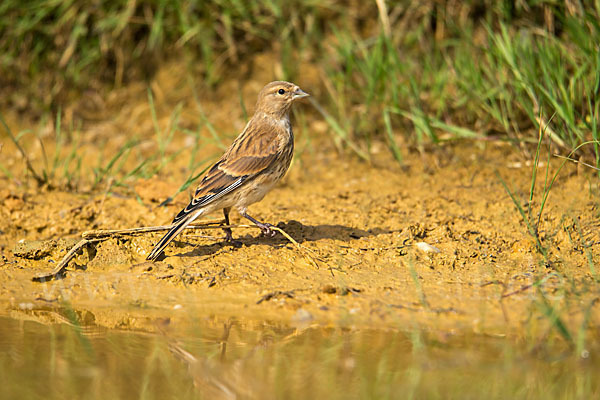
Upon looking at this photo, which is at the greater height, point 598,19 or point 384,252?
point 598,19

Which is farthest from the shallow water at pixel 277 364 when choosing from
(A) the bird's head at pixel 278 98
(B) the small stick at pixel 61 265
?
(A) the bird's head at pixel 278 98

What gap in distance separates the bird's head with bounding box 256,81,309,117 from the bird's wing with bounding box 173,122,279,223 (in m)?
0.28

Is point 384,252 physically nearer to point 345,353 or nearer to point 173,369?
point 345,353

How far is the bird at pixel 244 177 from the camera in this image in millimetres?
4469

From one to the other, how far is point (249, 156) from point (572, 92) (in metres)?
Answer: 2.62

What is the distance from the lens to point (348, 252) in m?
4.65

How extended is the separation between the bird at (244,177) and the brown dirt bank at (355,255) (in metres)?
0.24

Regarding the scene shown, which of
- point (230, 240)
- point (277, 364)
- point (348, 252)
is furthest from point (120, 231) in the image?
point (277, 364)

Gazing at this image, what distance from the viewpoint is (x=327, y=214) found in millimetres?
5344

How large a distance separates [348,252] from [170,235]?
1.17 m

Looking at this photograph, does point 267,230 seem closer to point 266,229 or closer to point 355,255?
point 266,229

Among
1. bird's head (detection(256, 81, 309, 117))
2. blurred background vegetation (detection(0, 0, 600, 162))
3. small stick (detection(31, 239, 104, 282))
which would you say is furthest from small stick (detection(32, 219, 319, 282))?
blurred background vegetation (detection(0, 0, 600, 162))

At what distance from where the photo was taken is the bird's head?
531 centimetres

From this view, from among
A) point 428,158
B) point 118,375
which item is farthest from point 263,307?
point 428,158
